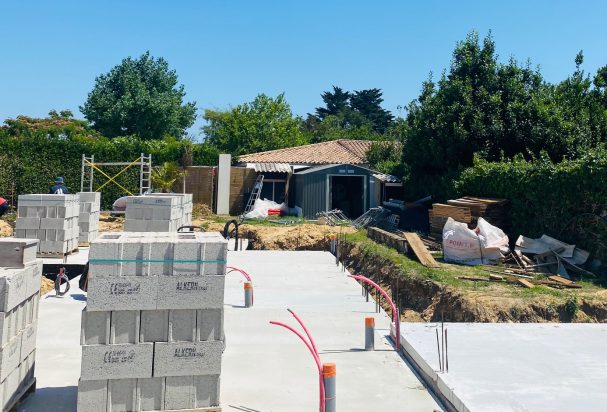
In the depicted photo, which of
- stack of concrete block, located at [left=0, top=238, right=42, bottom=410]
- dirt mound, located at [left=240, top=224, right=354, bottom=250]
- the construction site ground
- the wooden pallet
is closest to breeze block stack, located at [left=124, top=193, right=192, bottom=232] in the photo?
the construction site ground

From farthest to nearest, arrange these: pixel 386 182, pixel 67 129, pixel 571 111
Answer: pixel 67 129, pixel 386 182, pixel 571 111

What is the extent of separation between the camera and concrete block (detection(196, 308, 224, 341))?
5824 mm

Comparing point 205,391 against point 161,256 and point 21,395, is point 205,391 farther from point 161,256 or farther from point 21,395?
point 21,395

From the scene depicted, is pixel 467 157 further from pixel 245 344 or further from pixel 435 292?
pixel 245 344

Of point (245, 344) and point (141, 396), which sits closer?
point (141, 396)

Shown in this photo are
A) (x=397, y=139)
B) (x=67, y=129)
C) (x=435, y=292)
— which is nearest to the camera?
(x=435, y=292)

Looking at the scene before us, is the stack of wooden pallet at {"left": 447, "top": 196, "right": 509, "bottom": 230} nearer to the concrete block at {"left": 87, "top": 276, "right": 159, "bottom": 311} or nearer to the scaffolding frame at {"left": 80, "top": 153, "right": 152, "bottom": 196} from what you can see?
the concrete block at {"left": 87, "top": 276, "right": 159, "bottom": 311}

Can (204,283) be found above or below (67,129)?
below

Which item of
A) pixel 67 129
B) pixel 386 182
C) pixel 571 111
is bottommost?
pixel 386 182

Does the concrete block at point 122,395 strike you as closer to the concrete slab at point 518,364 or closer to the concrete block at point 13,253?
the concrete block at point 13,253

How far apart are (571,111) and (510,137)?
7.75 feet

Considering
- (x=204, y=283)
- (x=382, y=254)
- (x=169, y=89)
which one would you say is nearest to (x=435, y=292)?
(x=382, y=254)

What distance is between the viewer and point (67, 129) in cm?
5681

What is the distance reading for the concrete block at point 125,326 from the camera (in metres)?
5.62
